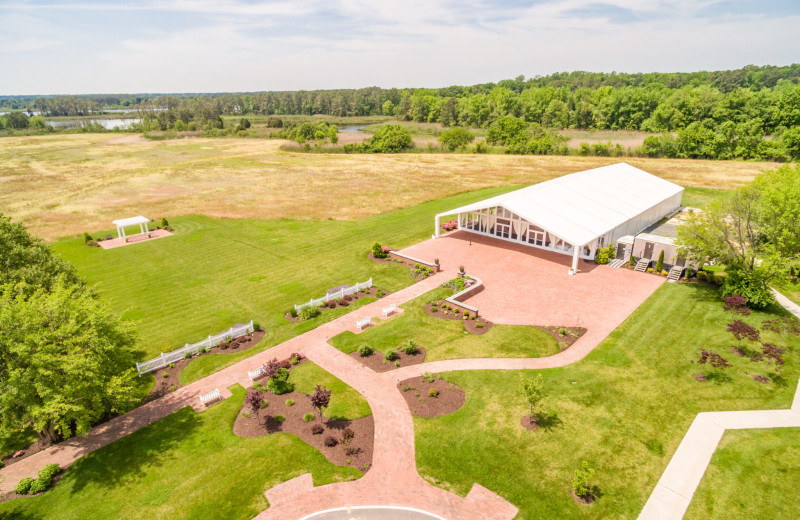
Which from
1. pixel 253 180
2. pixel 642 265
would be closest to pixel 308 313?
pixel 642 265

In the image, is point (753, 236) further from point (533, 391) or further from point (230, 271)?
point (230, 271)

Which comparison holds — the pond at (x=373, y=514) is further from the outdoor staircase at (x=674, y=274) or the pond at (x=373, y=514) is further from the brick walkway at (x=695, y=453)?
the outdoor staircase at (x=674, y=274)

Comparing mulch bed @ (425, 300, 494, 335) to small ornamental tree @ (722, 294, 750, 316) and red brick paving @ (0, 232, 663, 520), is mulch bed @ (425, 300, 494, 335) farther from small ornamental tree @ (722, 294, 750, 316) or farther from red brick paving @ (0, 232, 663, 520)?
small ornamental tree @ (722, 294, 750, 316)

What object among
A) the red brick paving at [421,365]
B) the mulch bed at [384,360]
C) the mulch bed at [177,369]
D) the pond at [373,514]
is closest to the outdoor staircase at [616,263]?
the red brick paving at [421,365]

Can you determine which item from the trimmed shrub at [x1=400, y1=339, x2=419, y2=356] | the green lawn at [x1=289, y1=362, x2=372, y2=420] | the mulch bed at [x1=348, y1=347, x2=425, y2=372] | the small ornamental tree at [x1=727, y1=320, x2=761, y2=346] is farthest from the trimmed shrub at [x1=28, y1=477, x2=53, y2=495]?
the small ornamental tree at [x1=727, y1=320, x2=761, y2=346]

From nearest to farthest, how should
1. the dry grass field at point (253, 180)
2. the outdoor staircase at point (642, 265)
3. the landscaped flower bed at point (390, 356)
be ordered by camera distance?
the landscaped flower bed at point (390, 356), the outdoor staircase at point (642, 265), the dry grass field at point (253, 180)

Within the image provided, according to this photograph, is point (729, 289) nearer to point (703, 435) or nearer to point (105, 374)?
point (703, 435)

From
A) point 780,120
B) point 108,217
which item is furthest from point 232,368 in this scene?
point 780,120
